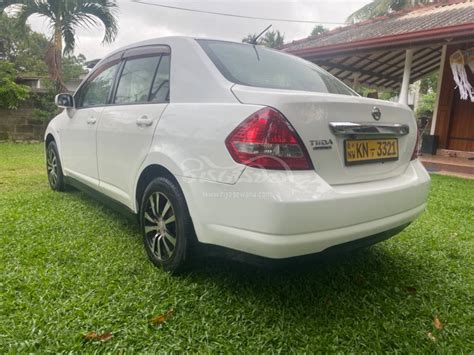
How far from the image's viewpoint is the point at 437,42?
709cm

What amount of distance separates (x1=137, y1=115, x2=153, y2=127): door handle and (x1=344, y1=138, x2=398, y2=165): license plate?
1220 mm

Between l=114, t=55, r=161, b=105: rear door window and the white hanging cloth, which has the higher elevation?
the white hanging cloth

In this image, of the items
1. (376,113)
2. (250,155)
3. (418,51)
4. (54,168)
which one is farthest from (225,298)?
(418,51)

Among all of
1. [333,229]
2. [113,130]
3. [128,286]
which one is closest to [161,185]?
[128,286]

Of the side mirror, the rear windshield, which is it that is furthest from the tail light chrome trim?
the side mirror

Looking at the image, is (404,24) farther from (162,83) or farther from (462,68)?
(162,83)

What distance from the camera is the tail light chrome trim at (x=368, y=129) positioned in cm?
178

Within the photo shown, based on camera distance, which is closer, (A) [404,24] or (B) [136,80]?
(B) [136,80]

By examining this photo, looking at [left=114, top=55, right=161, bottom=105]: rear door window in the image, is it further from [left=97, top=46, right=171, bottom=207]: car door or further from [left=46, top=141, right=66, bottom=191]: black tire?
[left=46, top=141, right=66, bottom=191]: black tire

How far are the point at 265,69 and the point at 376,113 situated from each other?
763mm

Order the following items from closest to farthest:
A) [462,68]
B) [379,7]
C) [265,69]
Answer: [265,69] < [462,68] < [379,7]

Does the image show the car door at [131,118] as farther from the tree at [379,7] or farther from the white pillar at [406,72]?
the tree at [379,7]

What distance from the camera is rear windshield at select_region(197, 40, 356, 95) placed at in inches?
83.0

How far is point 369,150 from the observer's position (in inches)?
76.7
